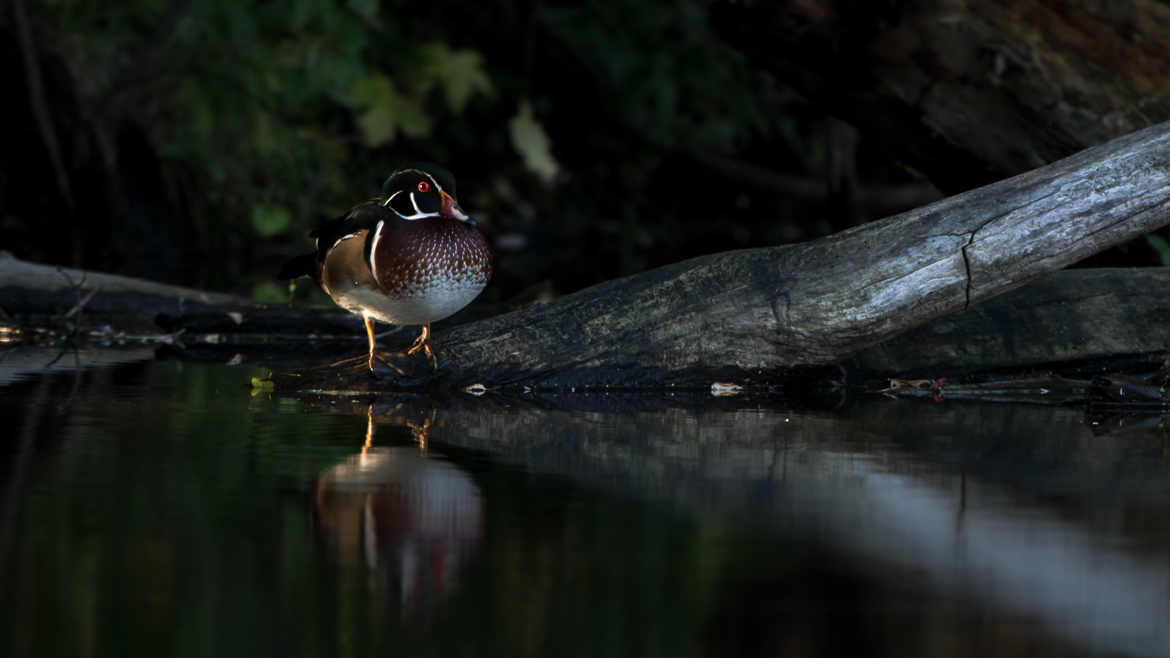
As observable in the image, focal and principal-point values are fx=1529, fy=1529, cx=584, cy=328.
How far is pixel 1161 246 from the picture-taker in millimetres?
6508

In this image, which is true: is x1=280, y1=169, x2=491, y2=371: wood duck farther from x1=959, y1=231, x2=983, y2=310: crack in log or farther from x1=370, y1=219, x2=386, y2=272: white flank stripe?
x1=959, y1=231, x2=983, y2=310: crack in log

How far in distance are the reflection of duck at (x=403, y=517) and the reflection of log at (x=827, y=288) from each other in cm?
131

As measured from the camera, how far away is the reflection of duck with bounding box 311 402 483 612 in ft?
9.06

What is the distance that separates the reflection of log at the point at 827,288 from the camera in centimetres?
493

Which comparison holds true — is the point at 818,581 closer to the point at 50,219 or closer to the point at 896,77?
the point at 896,77

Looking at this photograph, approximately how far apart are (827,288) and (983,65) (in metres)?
2.22

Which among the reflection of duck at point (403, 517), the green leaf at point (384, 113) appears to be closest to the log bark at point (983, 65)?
the reflection of duck at point (403, 517)

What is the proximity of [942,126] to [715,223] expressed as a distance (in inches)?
377

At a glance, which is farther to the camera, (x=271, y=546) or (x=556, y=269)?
(x=556, y=269)

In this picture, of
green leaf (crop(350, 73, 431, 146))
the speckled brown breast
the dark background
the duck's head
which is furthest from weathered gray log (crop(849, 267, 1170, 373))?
green leaf (crop(350, 73, 431, 146))

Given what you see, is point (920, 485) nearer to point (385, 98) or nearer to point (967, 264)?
point (967, 264)

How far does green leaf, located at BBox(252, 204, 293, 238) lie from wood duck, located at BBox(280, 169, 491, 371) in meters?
7.09

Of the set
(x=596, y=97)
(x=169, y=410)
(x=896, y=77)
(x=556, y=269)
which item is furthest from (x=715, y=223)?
(x=169, y=410)

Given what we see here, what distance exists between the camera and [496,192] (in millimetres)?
16438
